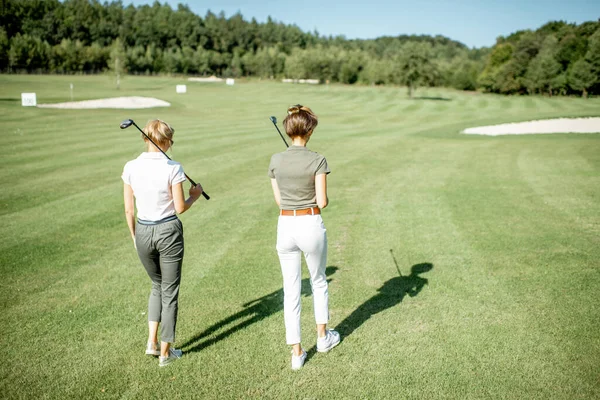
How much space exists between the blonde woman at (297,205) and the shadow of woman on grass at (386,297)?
0.71 m

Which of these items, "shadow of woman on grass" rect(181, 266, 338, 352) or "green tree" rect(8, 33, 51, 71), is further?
"green tree" rect(8, 33, 51, 71)

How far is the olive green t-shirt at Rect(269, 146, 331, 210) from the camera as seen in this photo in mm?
4434

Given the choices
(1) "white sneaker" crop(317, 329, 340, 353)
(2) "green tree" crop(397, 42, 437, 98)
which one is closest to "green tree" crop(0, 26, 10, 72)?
(2) "green tree" crop(397, 42, 437, 98)

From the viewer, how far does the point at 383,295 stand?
6.38 m

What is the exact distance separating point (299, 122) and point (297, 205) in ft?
2.89

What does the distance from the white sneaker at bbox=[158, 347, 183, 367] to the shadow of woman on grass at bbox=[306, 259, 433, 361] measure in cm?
147

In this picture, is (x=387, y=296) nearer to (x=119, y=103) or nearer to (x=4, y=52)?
(x=119, y=103)

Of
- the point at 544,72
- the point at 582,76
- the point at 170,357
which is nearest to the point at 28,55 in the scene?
the point at 544,72

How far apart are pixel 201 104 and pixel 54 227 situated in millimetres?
41684

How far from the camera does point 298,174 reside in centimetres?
444

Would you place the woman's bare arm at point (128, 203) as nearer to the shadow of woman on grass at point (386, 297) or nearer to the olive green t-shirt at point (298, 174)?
the olive green t-shirt at point (298, 174)

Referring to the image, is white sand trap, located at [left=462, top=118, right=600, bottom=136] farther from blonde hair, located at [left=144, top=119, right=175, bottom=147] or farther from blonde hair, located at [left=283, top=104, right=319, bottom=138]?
blonde hair, located at [left=144, top=119, right=175, bottom=147]

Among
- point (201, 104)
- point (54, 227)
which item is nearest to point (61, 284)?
point (54, 227)

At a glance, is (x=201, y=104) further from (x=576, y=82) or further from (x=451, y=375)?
(x=576, y=82)
